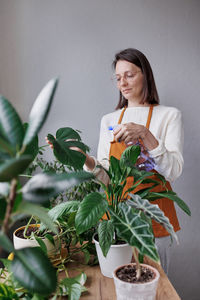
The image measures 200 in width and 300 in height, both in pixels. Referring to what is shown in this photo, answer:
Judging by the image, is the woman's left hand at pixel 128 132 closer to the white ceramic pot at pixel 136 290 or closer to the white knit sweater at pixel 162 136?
the white knit sweater at pixel 162 136

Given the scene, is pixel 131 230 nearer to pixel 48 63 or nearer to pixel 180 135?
pixel 180 135

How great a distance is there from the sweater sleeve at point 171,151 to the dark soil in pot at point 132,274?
2.16 feet

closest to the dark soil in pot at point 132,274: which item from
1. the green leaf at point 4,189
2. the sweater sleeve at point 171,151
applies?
the green leaf at point 4,189

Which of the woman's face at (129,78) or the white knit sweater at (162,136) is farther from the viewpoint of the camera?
the woman's face at (129,78)

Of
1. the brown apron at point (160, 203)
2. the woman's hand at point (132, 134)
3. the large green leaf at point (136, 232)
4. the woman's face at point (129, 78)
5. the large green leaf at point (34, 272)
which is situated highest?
the woman's face at point (129, 78)

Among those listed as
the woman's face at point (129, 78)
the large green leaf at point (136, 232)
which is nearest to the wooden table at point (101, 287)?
the large green leaf at point (136, 232)

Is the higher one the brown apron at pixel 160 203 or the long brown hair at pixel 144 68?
the long brown hair at pixel 144 68

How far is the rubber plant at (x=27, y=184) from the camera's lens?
1.12 feet

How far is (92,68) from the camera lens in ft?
6.10

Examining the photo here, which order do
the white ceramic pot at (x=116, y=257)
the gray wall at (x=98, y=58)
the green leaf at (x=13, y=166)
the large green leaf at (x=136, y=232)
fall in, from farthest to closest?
the gray wall at (x=98, y=58) → the white ceramic pot at (x=116, y=257) → the large green leaf at (x=136, y=232) → the green leaf at (x=13, y=166)

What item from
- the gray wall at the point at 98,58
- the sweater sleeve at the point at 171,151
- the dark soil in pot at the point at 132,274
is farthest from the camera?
the gray wall at the point at 98,58

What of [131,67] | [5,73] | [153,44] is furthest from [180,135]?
[5,73]

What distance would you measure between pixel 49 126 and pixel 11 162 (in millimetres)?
1579

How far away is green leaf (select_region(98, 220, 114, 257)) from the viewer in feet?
2.26
